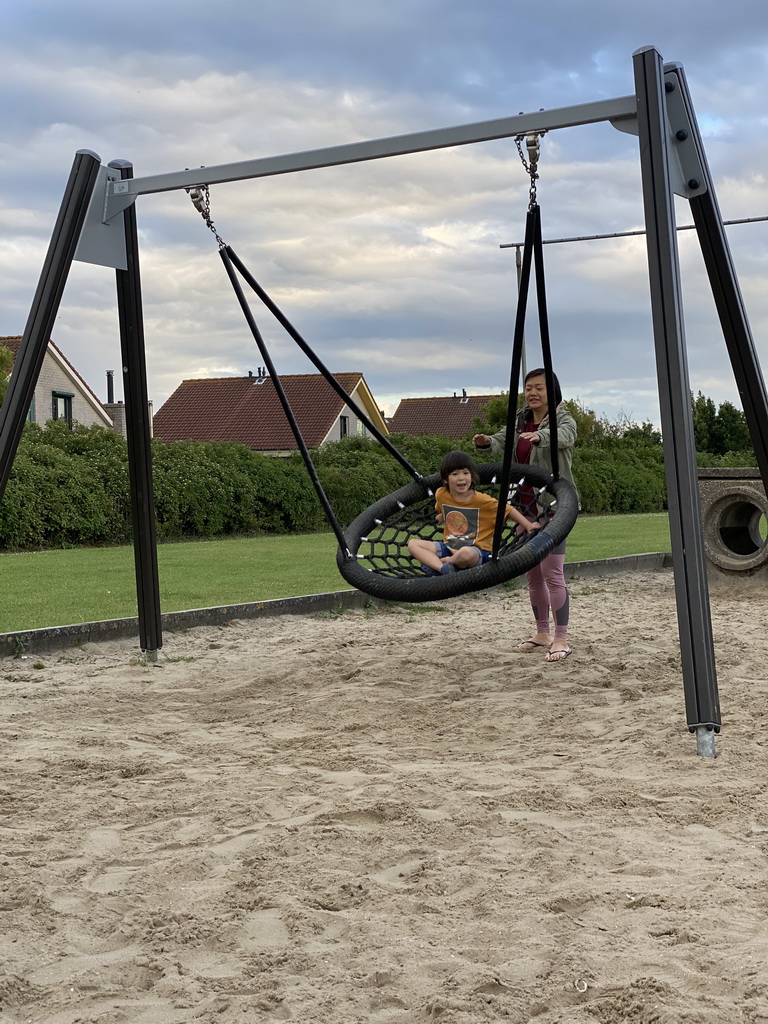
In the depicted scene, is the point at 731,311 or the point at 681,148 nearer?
the point at 681,148

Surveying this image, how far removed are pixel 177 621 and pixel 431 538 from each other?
6.82ft

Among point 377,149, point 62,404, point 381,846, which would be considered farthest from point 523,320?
point 62,404

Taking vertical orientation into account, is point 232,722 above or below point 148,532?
below

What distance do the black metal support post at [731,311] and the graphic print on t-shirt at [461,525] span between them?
1.66m

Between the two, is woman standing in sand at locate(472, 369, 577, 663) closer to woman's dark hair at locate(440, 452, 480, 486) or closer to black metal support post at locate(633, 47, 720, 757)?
woman's dark hair at locate(440, 452, 480, 486)

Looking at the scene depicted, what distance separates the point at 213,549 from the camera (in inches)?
542

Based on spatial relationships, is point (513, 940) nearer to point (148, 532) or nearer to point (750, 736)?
point (750, 736)

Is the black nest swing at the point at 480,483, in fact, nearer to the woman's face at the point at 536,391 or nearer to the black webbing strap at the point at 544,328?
the black webbing strap at the point at 544,328

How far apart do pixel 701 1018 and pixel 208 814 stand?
72.1 inches

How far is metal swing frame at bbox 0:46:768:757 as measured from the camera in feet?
13.6

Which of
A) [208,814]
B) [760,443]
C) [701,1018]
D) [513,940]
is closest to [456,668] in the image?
[760,443]

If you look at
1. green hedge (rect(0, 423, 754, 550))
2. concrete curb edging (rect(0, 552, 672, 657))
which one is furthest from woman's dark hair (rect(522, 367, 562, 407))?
green hedge (rect(0, 423, 754, 550))

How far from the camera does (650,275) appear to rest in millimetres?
4266

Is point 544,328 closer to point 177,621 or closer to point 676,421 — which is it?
point 676,421
